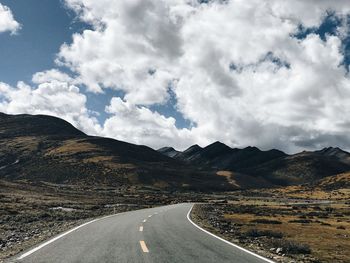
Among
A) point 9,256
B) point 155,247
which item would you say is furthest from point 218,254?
point 9,256

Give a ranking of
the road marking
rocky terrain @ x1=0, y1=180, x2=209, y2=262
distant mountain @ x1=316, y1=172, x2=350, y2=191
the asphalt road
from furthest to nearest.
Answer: distant mountain @ x1=316, y1=172, x2=350, y2=191
rocky terrain @ x1=0, y1=180, x2=209, y2=262
the road marking
the asphalt road

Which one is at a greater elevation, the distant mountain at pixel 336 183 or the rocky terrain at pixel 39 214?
the distant mountain at pixel 336 183

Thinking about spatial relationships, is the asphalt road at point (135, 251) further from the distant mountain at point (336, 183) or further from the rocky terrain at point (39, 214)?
the distant mountain at point (336, 183)

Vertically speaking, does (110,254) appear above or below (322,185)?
below

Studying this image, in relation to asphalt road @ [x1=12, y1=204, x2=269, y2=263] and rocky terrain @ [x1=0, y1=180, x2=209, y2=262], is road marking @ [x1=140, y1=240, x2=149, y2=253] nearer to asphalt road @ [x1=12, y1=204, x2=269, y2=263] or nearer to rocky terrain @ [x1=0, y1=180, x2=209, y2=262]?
asphalt road @ [x1=12, y1=204, x2=269, y2=263]

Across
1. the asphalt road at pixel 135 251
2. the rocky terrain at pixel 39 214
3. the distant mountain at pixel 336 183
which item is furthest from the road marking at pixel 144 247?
the distant mountain at pixel 336 183

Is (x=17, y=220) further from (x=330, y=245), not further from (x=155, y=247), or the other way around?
(x=330, y=245)

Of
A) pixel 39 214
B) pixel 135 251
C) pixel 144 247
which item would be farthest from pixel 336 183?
pixel 135 251

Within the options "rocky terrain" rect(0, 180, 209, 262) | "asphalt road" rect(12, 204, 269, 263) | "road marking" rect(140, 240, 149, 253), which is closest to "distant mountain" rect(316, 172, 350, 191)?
"rocky terrain" rect(0, 180, 209, 262)

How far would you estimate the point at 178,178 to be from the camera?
199250 millimetres

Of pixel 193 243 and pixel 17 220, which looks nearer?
pixel 193 243

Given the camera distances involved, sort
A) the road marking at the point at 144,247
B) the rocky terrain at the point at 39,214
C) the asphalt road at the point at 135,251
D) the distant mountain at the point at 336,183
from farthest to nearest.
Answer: the distant mountain at the point at 336,183 → the rocky terrain at the point at 39,214 → the road marking at the point at 144,247 → the asphalt road at the point at 135,251

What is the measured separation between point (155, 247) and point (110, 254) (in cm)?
248

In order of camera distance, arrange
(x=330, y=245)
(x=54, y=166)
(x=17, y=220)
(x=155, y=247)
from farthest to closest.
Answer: (x=54, y=166), (x=17, y=220), (x=330, y=245), (x=155, y=247)
